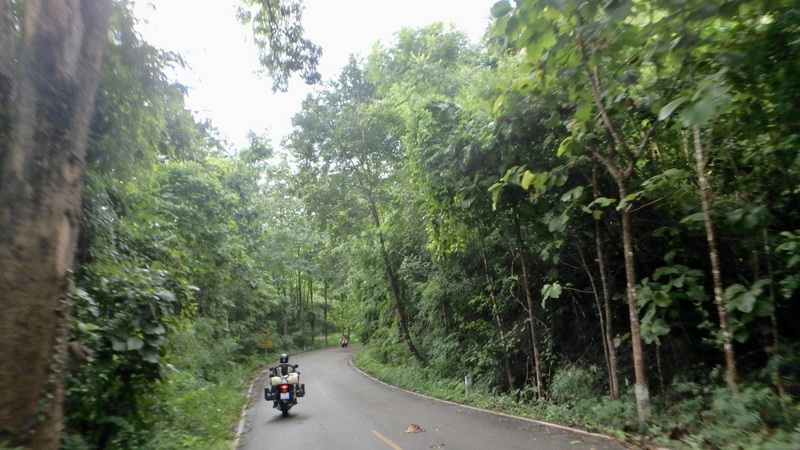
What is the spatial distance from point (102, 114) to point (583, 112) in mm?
5969

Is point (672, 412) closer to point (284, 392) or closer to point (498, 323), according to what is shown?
point (498, 323)

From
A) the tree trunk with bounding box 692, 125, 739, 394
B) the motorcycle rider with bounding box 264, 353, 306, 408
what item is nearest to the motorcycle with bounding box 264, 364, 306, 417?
the motorcycle rider with bounding box 264, 353, 306, 408

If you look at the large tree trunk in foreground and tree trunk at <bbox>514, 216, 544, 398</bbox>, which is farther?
tree trunk at <bbox>514, 216, 544, 398</bbox>

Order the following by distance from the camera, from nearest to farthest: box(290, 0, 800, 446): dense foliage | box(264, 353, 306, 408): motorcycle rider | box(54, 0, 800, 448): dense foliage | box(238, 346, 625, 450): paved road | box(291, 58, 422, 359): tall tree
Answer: box(290, 0, 800, 446): dense foliage
box(54, 0, 800, 448): dense foliage
box(238, 346, 625, 450): paved road
box(264, 353, 306, 408): motorcycle rider
box(291, 58, 422, 359): tall tree

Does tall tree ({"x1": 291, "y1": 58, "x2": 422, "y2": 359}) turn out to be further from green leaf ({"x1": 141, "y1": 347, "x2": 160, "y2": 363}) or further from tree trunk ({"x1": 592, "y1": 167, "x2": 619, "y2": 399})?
green leaf ({"x1": 141, "y1": 347, "x2": 160, "y2": 363})

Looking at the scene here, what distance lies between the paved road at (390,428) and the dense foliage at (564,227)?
0.83m

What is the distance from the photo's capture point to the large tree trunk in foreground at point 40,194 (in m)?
3.97

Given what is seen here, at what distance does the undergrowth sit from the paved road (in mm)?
553

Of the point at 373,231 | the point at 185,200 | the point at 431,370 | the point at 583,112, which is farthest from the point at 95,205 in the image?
the point at 373,231

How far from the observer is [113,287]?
742 cm

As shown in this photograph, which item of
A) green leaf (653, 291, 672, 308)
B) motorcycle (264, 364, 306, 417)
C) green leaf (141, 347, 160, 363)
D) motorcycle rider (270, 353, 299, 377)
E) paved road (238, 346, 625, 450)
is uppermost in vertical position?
green leaf (653, 291, 672, 308)

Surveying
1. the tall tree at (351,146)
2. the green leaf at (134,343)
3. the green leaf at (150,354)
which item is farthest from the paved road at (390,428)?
the tall tree at (351,146)

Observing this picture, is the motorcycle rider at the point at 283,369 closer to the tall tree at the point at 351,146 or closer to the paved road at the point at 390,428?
the paved road at the point at 390,428

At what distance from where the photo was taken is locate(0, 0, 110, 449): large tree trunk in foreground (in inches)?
156
